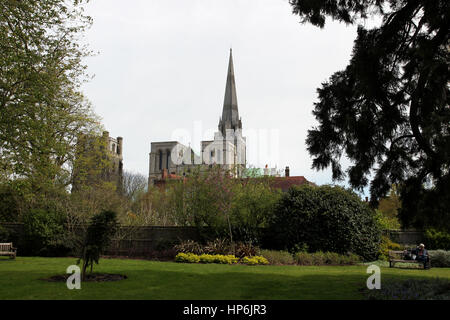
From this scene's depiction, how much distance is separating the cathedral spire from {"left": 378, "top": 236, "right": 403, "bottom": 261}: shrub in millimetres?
92302

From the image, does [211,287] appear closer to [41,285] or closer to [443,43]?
[41,285]

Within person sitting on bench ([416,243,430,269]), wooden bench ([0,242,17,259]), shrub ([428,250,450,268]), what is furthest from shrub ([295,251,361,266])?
wooden bench ([0,242,17,259])

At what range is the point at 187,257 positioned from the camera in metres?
16.4

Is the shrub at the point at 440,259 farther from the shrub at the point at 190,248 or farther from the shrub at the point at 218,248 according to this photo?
the shrub at the point at 190,248

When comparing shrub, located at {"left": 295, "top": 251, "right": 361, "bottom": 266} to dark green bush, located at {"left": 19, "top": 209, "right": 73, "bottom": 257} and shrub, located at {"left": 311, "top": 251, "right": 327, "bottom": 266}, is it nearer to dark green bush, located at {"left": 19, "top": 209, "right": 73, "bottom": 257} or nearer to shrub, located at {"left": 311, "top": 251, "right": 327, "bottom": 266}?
shrub, located at {"left": 311, "top": 251, "right": 327, "bottom": 266}

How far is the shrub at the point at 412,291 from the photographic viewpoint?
7641mm

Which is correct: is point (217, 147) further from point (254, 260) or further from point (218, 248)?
point (254, 260)

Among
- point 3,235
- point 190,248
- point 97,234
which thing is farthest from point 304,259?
point 3,235

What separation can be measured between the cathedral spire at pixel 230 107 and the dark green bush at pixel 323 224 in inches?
3682

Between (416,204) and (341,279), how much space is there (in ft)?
11.4

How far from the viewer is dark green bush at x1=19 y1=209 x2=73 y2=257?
19.5m

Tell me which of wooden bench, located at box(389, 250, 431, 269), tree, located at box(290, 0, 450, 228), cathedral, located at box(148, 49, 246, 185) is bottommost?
wooden bench, located at box(389, 250, 431, 269)

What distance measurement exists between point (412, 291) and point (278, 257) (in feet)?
26.4
